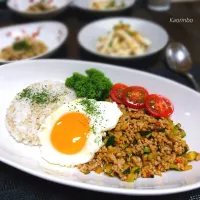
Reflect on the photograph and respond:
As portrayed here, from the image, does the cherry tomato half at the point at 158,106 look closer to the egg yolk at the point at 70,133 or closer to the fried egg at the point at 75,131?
the fried egg at the point at 75,131

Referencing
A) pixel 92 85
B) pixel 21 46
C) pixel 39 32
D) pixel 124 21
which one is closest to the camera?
pixel 92 85

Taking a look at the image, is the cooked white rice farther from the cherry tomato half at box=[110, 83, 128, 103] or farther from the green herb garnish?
the green herb garnish

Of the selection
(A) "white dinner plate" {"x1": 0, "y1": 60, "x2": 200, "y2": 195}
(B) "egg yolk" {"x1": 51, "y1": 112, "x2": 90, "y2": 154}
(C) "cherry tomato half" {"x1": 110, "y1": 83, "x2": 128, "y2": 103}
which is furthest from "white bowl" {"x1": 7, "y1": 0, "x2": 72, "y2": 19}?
(B) "egg yolk" {"x1": 51, "y1": 112, "x2": 90, "y2": 154}

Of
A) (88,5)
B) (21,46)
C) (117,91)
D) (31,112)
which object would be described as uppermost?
(117,91)

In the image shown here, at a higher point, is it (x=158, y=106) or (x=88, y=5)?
(x=158, y=106)

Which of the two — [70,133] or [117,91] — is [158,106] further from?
[70,133]

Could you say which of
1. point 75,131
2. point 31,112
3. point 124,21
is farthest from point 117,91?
point 124,21

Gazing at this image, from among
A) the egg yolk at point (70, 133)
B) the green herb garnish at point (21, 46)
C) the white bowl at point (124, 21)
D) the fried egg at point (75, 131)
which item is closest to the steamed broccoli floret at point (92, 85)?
the fried egg at point (75, 131)

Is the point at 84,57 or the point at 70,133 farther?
the point at 84,57
